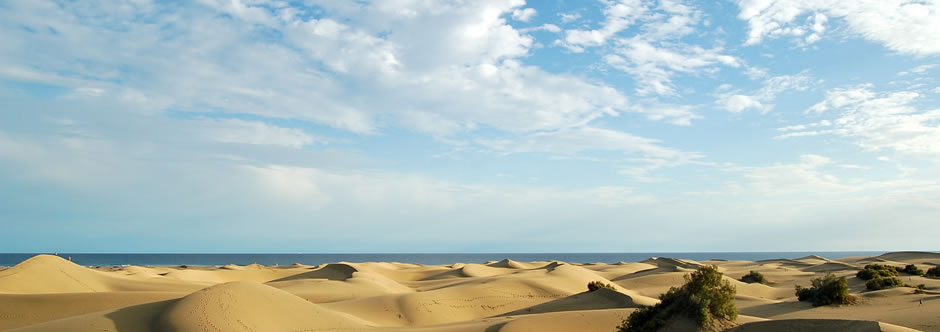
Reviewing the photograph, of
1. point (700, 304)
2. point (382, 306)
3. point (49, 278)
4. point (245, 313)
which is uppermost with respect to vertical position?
point (700, 304)

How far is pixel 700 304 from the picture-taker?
10992 mm

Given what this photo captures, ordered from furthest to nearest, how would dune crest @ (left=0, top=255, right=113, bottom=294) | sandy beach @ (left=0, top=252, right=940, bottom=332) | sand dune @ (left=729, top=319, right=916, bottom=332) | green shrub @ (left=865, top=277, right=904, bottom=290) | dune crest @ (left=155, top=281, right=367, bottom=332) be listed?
1. dune crest @ (left=0, top=255, right=113, bottom=294)
2. green shrub @ (left=865, top=277, right=904, bottom=290)
3. sandy beach @ (left=0, top=252, right=940, bottom=332)
4. dune crest @ (left=155, top=281, right=367, bottom=332)
5. sand dune @ (left=729, top=319, right=916, bottom=332)

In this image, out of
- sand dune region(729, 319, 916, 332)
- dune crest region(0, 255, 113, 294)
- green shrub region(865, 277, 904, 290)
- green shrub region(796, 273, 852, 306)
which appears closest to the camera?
sand dune region(729, 319, 916, 332)

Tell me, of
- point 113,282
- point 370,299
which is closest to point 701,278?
point 370,299

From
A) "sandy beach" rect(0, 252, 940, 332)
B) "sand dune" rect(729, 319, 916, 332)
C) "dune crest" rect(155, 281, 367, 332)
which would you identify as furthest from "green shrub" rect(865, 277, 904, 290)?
"dune crest" rect(155, 281, 367, 332)

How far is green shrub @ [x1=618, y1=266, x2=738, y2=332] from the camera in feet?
36.1

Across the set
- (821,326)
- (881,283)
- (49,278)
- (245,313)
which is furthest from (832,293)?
(49,278)

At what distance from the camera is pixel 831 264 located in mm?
45875

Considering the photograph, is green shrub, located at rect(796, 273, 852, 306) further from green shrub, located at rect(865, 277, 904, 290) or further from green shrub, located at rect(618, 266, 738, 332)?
green shrub, located at rect(618, 266, 738, 332)

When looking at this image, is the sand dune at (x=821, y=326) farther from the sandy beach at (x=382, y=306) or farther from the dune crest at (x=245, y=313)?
the dune crest at (x=245, y=313)

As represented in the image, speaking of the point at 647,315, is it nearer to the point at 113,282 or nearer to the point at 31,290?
the point at 31,290

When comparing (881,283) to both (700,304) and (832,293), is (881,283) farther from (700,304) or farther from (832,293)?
(700,304)

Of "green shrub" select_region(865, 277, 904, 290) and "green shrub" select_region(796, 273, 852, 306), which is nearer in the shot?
"green shrub" select_region(796, 273, 852, 306)

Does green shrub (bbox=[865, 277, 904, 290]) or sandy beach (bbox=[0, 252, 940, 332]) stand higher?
green shrub (bbox=[865, 277, 904, 290])
